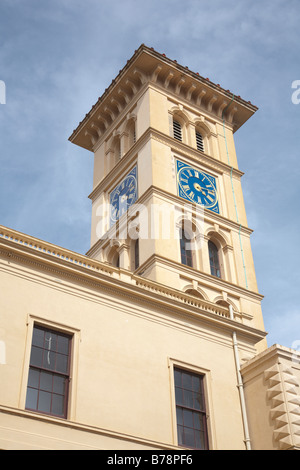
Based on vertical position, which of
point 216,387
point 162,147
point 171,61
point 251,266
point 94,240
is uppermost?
point 171,61

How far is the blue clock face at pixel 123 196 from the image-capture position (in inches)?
1361

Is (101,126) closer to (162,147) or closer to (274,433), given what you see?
(162,147)

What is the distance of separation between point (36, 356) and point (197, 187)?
20174mm

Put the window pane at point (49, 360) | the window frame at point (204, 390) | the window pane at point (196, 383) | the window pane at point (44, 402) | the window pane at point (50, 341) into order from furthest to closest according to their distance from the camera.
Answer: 1. the window pane at point (196, 383)
2. the window frame at point (204, 390)
3. the window pane at point (50, 341)
4. the window pane at point (49, 360)
5. the window pane at point (44, 402)

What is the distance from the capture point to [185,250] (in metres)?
32.0

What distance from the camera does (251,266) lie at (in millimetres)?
33969

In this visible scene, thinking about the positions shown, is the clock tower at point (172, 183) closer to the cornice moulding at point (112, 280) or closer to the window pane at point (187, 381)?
the cornice moulding at point (112, 280)

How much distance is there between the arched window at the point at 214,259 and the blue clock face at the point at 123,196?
461 cm

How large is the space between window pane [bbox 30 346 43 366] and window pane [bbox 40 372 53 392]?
0.99 ft

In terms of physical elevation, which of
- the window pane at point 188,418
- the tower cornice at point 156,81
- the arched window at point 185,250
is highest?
the tower cornice at point 156,81

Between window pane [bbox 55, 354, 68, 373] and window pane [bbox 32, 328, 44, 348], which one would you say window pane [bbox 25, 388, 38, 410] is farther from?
window pane [bbox 32, 328, 44, 348]

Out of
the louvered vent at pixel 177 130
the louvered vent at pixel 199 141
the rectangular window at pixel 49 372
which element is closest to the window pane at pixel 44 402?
the rectangular window at pixel 49 372
